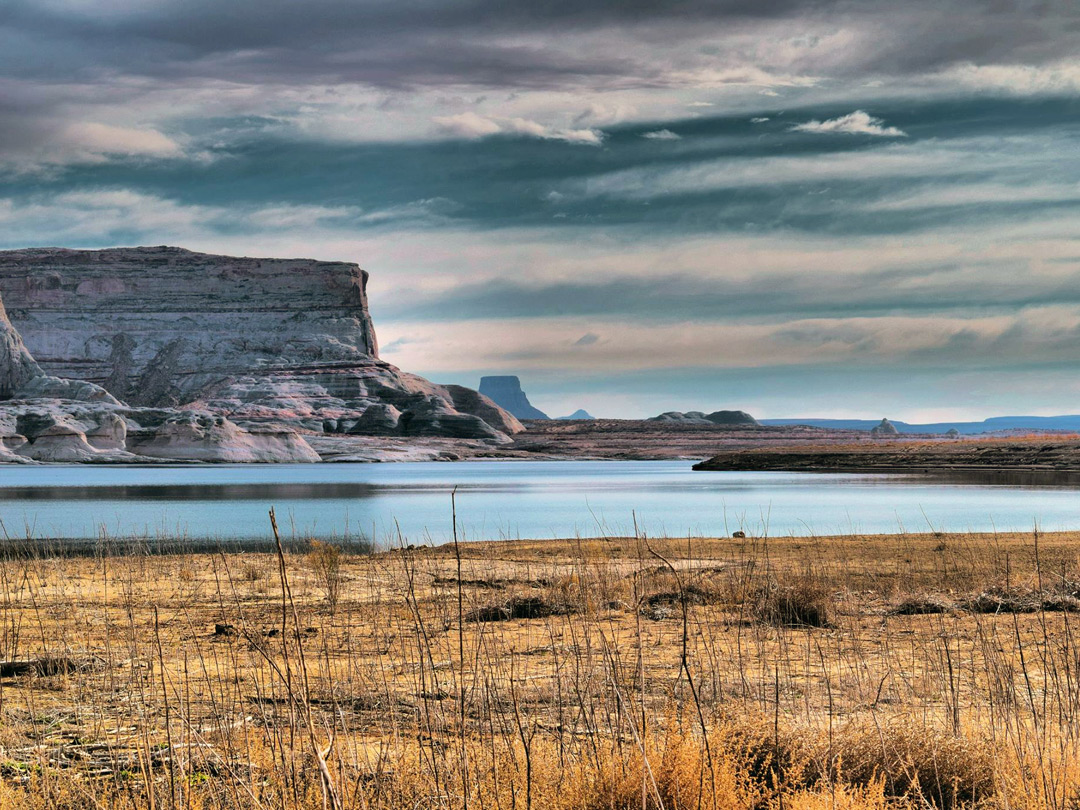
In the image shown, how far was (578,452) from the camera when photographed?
14912 centimetres

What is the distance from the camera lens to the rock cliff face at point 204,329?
164000 mm

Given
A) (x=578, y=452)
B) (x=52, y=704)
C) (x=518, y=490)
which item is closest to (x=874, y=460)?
(x=518, y=490)

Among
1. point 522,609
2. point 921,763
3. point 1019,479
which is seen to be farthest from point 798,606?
point 1019,479

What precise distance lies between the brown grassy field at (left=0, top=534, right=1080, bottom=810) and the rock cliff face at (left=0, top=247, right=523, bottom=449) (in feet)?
463

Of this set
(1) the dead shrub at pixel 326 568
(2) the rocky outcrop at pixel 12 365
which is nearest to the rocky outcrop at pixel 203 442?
(2) the rocky outcrop at pixel 12 365

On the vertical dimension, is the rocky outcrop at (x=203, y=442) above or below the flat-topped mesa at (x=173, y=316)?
below

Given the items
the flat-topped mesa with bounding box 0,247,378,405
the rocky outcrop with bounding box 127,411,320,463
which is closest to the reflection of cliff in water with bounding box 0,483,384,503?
the rocky outcrop with bounding box 127,411,320,463

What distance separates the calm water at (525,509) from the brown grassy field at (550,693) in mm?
6236

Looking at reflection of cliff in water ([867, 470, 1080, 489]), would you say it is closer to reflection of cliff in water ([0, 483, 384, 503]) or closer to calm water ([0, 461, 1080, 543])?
calm water ([0, 461, 1080, 543])

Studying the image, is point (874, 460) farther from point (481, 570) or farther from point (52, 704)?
point (52, 704)

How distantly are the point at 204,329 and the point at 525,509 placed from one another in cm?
15514

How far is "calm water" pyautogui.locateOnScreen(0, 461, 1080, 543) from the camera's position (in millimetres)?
28375

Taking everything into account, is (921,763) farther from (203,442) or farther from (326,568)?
(203,442)

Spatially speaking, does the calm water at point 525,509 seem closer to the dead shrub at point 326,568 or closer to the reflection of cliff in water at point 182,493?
the reflection of cliff in water at point 182,493
